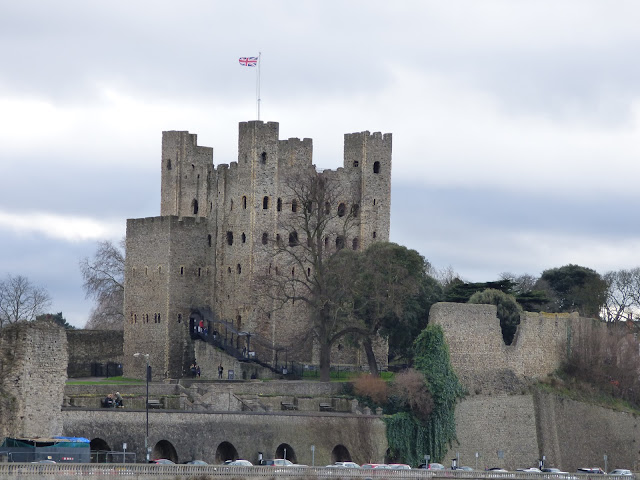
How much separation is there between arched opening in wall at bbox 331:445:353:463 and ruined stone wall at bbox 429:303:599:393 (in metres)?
8.20

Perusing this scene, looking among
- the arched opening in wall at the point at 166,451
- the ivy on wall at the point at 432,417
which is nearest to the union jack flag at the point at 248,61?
the ivy on wall at the point at 432,417

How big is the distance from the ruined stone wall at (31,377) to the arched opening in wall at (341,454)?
575 inches

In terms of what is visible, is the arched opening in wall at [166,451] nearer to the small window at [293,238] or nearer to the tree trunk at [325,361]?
the tree trunk at [325,361]

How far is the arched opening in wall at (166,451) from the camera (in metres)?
64.8

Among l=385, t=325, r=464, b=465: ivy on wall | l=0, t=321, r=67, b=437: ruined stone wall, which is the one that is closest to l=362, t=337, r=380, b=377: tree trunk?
l=385, t=325, r=464, b=465: ivy on wall

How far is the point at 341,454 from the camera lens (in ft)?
231

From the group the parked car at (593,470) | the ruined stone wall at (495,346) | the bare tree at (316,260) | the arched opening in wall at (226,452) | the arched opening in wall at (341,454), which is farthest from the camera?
the bare tree at (316,260)

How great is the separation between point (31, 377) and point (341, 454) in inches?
660

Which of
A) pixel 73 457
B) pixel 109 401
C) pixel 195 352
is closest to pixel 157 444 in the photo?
pixel 109 401

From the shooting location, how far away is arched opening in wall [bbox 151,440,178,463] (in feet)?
213

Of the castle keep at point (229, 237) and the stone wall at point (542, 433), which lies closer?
the stone wall at point (542, 433)

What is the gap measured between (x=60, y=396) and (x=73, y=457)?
14.6 feet

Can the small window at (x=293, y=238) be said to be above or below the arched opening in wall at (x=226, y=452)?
above

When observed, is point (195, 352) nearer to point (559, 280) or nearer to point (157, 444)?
point (157, 444)
